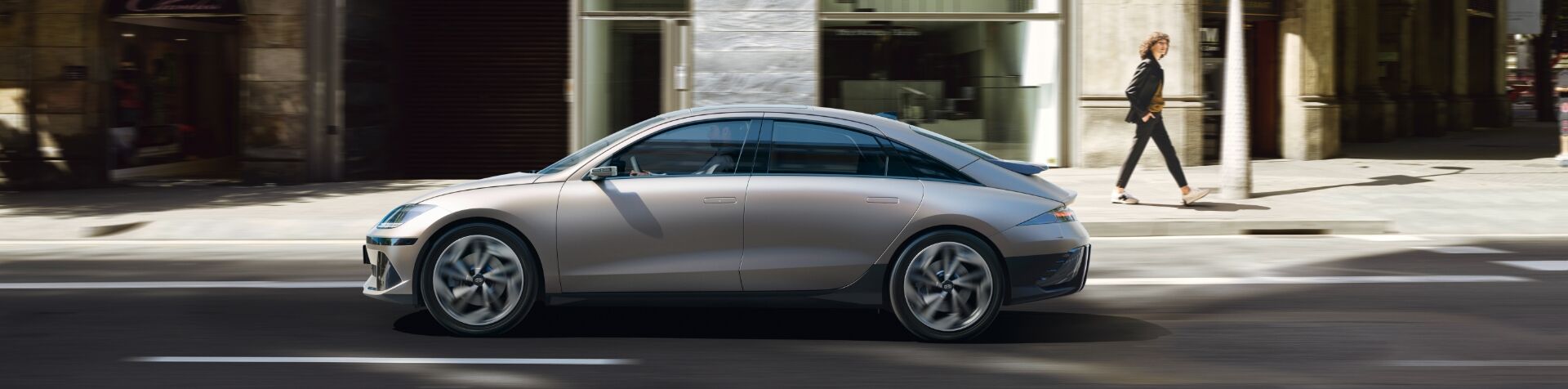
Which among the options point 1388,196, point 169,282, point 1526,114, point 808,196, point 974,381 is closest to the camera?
point 974,381

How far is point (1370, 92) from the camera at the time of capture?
80.3 feet

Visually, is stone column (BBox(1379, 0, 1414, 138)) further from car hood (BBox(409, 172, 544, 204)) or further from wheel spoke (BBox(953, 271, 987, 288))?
car hood (BBox(409, 172, 544, 204))

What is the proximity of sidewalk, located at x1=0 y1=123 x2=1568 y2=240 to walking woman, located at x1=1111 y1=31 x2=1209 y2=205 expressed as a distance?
0.25 m

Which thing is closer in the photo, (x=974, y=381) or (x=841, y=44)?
(x=974, y=381)

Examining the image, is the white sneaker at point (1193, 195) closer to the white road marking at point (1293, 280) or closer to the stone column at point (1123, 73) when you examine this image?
the white road marking at point (1293, 280)

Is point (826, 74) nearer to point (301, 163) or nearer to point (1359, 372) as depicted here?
point (301, 163)

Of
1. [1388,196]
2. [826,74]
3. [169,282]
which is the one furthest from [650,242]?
[826,74]

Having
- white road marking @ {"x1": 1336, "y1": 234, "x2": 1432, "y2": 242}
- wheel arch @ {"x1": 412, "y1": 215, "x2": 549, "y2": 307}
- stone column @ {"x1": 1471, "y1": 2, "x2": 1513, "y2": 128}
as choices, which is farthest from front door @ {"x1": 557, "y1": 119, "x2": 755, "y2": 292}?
stone column @ {"x1": 1471, "y1": 2, "x2": 1513, "y2": 128}

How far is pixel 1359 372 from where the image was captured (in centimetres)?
615

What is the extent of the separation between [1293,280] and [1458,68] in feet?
75.4

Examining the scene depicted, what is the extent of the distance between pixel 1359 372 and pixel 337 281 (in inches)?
229

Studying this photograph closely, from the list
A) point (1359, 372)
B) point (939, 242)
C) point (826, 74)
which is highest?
point (826, 74)

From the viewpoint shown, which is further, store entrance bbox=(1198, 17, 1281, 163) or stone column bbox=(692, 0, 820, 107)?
store entrance bbox=(1198, 17, 1281, 163)

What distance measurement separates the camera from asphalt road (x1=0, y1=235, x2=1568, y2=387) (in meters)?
6.07
